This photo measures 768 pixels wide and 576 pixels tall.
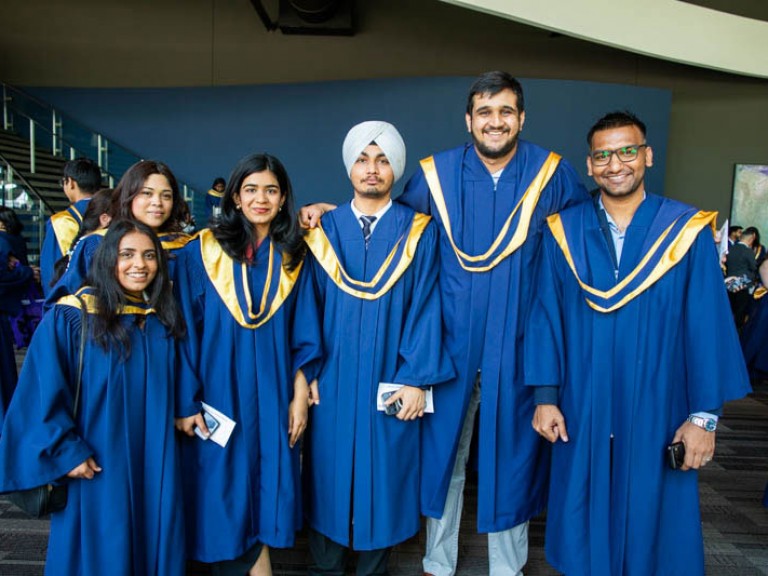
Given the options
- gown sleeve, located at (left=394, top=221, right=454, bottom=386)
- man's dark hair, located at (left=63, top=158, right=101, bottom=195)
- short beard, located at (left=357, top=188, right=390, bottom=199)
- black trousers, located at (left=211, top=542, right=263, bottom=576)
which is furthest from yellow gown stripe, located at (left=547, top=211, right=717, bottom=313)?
man's dark hair, located at (left=63, top=158, right=101, bottom=195)

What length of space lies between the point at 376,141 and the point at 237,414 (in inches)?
44.5

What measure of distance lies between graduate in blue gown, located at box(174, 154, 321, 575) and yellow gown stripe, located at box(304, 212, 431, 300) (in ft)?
0.40

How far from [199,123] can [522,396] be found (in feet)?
32.3

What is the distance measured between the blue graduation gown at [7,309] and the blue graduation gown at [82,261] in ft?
4.87

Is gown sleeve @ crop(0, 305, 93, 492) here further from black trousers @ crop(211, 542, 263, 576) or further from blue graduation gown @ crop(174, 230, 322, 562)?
black trousers @ crop(211, 542, 263, 576)


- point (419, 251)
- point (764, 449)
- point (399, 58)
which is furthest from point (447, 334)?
point (399, 58)

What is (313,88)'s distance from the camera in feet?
34.0

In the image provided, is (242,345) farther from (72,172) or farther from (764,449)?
(764,449)

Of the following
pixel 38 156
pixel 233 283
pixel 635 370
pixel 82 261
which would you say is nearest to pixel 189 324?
pixel 233 283

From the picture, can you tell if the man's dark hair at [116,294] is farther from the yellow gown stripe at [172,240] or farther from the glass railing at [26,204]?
the glass railing at [26,204]

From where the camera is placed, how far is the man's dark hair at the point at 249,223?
2205 mm

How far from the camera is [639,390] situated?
6.72 ft

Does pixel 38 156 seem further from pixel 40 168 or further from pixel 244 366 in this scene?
pixel 244 366

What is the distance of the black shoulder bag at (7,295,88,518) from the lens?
71.6 inches
